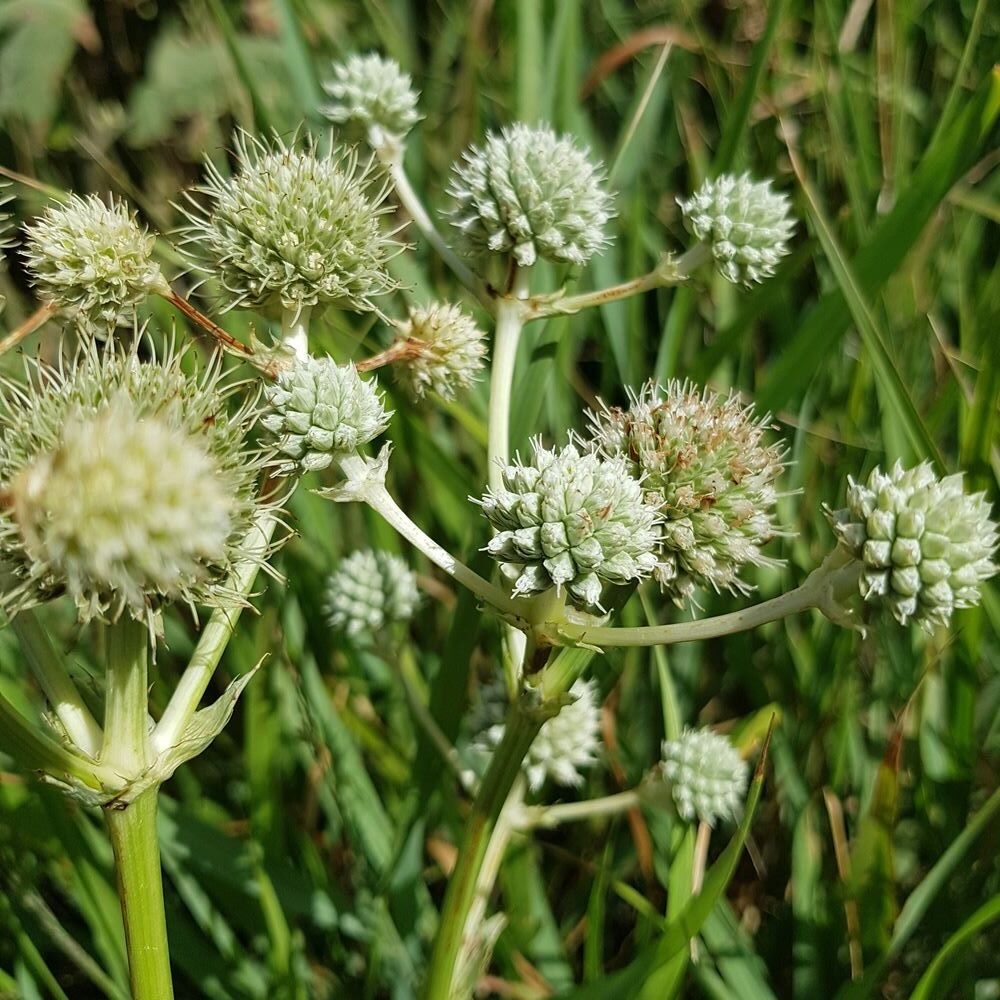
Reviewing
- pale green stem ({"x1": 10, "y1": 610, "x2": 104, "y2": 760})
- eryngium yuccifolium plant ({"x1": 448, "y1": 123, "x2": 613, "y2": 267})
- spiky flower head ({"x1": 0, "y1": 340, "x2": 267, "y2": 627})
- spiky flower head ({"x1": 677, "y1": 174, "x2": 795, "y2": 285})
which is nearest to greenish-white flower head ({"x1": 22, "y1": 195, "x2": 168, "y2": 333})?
spiky flower head ({"x1": 0, "y1": 340, "x2": 267, "y2": 627})

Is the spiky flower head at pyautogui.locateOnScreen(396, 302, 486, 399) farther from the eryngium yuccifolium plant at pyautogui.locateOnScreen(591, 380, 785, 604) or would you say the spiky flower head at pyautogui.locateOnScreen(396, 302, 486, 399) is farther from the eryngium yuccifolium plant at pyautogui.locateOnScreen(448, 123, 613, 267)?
the eryngium yuccifolium plant at pyautogui.locateOnScreen(591, 380, 785, 604)

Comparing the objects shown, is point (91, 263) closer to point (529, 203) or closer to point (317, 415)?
point (317, 415)

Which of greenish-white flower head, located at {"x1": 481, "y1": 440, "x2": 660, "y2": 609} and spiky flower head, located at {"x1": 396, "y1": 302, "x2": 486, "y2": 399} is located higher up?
spiky flower head, located at {"x1": 396, "y1": 302, "x2": 486, "y2": 399}

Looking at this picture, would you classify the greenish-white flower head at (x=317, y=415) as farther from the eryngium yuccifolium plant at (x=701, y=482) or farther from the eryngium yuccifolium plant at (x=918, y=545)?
the eryngium yuccifolium plant at (x=918, y=545)

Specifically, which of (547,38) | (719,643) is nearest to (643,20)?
(547,38)

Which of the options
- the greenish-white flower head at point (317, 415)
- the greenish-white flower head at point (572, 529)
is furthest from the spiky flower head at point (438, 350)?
the greenish-white flower head at point (572, 529)

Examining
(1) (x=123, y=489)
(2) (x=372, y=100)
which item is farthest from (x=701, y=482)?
(2) (x=372, y=100)
